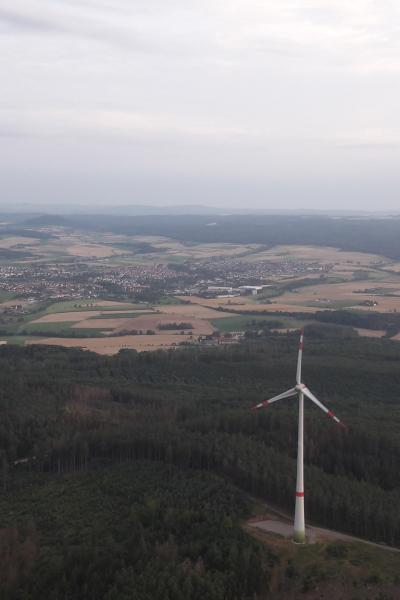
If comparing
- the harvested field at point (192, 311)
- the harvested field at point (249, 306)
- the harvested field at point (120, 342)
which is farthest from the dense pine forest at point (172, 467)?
the harvested field at point (249, 306)

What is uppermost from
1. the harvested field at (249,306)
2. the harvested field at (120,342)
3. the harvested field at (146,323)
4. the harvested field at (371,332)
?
the harvested field at (249,306)

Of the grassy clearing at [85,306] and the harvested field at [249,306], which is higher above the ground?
the harvested field at [249,306]

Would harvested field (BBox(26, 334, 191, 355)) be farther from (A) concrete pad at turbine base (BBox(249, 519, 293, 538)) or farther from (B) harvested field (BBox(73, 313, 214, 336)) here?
(A) concrete pad at turbine base (BBox(249, 519, 293, 538))

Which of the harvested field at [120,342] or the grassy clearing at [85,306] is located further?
the grassy clearing at [85,306]

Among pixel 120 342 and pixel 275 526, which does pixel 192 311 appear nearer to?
pixel 120 342

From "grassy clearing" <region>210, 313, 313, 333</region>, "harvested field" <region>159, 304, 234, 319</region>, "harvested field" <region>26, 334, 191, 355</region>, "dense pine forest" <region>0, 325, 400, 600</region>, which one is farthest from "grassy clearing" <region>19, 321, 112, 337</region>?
"dense pine forest" <region>0, 325, 400, 600</region>

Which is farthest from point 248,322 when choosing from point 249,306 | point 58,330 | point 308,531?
point 308,531

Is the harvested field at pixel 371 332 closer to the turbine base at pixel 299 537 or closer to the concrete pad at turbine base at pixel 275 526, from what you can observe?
the concrete pad at turbine base at pixel 275 526
